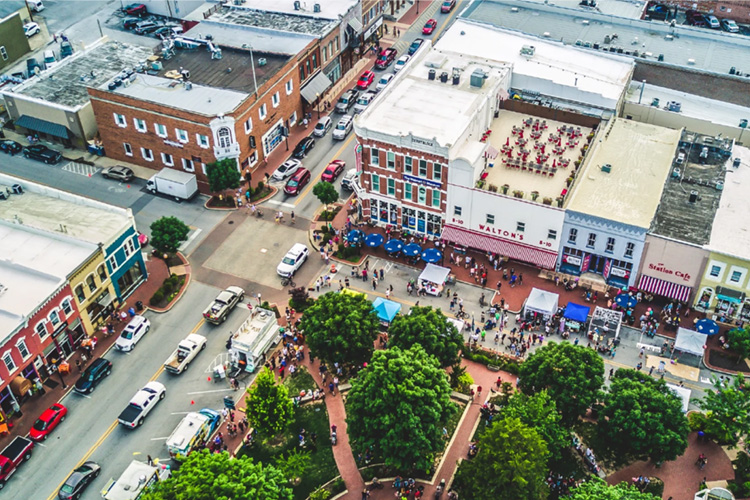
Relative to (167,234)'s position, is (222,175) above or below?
above

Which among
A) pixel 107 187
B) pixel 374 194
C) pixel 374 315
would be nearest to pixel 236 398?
pixel 374 315

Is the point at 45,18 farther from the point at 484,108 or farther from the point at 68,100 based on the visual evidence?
the point at 484,108

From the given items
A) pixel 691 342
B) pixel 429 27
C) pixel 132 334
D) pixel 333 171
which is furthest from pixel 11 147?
pixel 691 342

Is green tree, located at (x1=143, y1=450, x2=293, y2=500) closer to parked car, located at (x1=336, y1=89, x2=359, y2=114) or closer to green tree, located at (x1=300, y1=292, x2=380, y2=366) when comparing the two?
green tree, located at (x1=300, y1=292, x2=380, y2=366)

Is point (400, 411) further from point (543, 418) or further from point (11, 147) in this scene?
point (11, 147)

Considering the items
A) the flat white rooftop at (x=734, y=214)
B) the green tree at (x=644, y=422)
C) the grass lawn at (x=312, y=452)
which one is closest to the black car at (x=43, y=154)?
the grass lawn at (x=312, y=452)

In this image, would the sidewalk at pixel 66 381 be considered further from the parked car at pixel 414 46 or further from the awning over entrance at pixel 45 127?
the parked car at pixel 414 46
